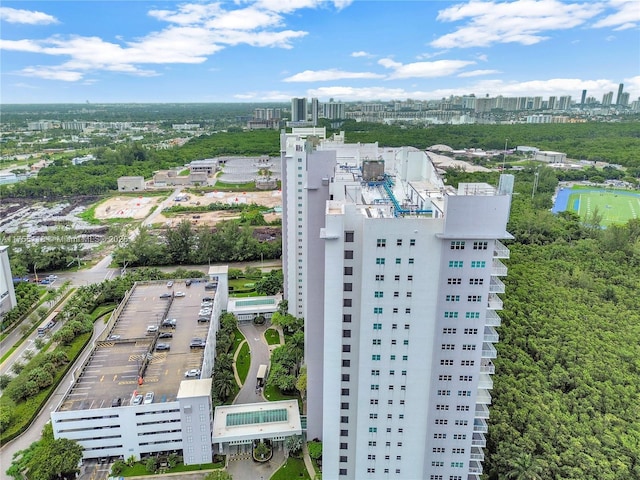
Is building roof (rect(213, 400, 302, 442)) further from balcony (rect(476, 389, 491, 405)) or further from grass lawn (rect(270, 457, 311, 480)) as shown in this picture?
balcony (rect(476, 389, 491, 405))

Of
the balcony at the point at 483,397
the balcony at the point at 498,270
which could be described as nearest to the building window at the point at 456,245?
the balcony at the point at 498,270

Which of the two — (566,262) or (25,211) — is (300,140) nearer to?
(566,262)

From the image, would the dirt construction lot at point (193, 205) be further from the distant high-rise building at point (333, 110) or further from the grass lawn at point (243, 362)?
the distant high-rise building at point (333, 110)

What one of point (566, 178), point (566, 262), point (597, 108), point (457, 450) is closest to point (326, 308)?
point (457, 450)

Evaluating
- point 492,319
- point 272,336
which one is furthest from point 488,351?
point 272,336

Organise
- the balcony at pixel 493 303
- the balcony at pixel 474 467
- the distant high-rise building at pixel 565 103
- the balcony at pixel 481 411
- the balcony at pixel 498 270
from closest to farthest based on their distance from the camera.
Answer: the balcony at pixel 498 270 → the balcony at pixel 493 303 → the balcony at pixel 481 411 → the balcony at pixel 474 467 → the distant high-rise building at pixel 565 103

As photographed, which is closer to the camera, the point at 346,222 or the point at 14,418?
the point at 346,222
